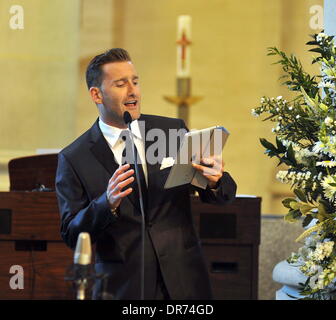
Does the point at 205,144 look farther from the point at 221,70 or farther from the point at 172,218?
the point at 221,70

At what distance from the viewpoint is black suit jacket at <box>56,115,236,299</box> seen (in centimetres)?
333

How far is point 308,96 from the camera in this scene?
3076 mm

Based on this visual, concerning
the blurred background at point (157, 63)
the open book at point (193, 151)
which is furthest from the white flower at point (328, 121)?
the blurred background at point (157, 63)

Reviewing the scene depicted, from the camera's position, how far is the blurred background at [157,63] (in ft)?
26.1

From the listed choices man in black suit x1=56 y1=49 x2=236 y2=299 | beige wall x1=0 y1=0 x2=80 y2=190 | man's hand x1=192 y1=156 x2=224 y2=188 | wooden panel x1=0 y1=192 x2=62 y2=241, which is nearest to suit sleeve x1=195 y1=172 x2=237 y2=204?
man in black suit x1=56 y1=49 x2=236 y2=299

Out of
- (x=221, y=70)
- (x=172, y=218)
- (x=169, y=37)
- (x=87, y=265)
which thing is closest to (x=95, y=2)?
(x=169, y=37)

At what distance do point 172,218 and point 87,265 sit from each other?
1.21 m

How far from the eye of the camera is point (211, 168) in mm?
3223

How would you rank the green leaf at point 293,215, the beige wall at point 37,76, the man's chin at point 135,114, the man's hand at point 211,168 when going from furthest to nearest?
the beige wall at point 37,76, the man's chin at point 135,114, the man's hand at point 211,168, the green leaf at point 293,215

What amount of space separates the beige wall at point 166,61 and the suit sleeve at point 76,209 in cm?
459

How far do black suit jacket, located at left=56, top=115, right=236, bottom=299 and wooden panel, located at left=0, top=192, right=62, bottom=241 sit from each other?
171cm

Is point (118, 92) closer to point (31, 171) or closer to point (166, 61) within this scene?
point (31, 171)

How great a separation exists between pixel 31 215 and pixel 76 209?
1.84 meters

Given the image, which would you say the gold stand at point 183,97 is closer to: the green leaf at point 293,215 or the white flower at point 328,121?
the green leaf at point 293,215
